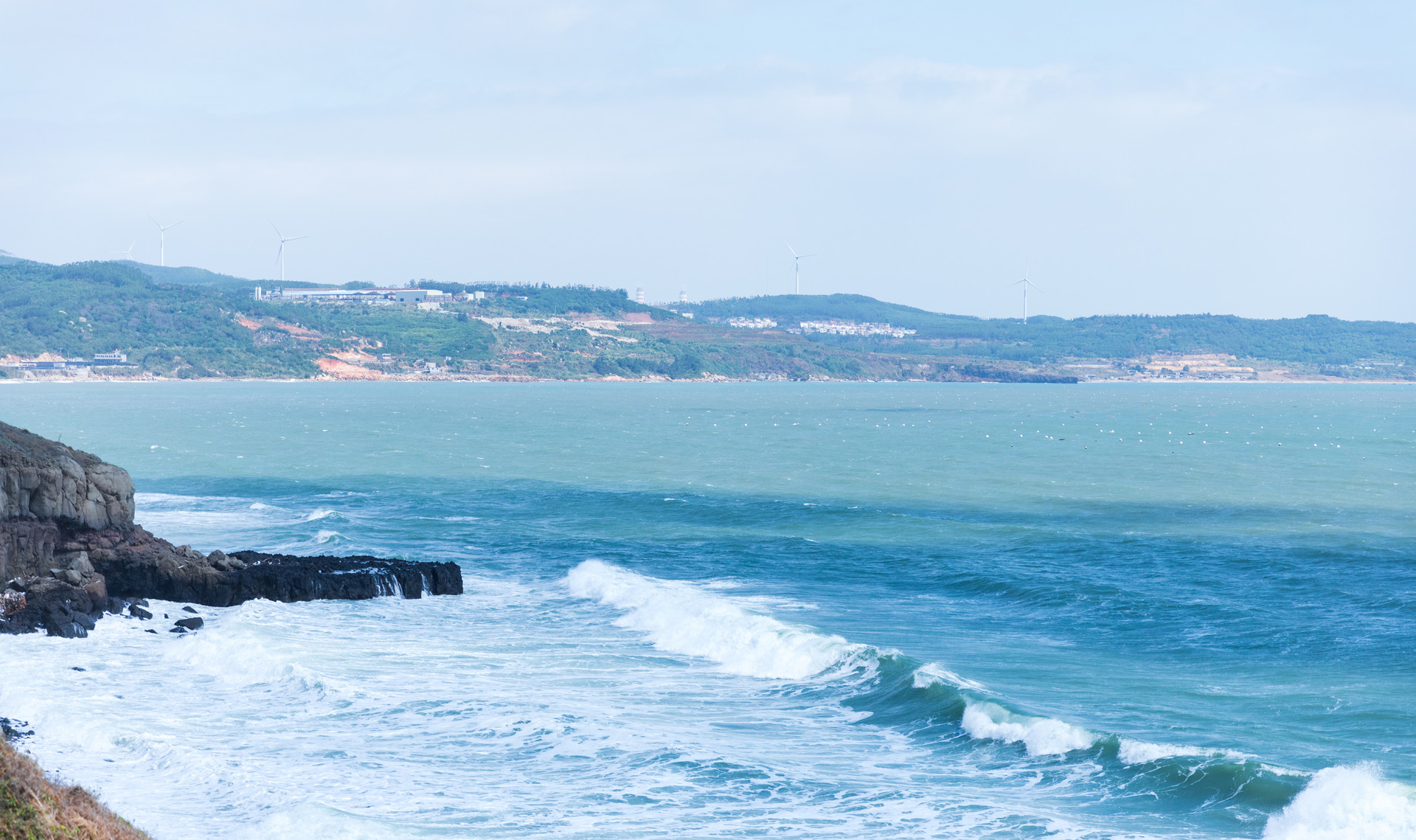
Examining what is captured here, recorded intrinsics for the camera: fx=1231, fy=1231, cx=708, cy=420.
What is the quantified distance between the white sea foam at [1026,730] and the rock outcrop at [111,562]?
17.5m

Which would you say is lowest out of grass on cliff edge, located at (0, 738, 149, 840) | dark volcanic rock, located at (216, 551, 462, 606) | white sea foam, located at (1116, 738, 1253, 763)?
dark volcanic rock, located at (216, 551, 462, 606)

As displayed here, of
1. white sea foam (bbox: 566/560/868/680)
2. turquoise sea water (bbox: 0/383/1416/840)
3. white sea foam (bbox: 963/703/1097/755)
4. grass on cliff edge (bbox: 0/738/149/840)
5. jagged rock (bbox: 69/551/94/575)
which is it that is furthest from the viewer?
jagged rock (bbox: 69/551/94/575)

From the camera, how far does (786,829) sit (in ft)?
56.0

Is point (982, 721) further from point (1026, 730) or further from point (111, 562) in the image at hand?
point (111, 562)

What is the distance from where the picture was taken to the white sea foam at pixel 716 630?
26438 millimetres

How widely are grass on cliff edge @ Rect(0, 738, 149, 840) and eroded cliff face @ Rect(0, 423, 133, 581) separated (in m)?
19.1

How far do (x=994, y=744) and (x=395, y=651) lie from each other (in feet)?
45.1

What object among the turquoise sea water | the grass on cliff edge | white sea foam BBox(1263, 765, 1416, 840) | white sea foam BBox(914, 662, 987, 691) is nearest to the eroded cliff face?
the turquoise sea water

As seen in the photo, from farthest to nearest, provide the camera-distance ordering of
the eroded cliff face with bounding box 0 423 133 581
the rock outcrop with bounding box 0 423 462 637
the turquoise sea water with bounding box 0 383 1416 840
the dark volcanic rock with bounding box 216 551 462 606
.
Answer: the dark volcanic rock with bounding box 216 551 462 606 < the eroded cliff face with bounding box 0 423 133 581 < the rock outcrop with bounding box 0 423 462 637 < the turquoise sea water with bounding box 0 383 1416 840

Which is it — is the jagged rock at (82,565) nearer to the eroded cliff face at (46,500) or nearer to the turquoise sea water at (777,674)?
the eroded cliff face at (46,500)

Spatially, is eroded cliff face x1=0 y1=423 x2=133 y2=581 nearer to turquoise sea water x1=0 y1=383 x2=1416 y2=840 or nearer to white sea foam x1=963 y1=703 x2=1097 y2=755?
turquoise sea water x1=0 y1=383 x2=1416 y2=840

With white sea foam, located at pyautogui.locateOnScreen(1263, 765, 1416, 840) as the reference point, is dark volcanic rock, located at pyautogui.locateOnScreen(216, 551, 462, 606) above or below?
below

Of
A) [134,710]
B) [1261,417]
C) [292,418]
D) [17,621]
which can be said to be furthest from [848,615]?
[1261,417]

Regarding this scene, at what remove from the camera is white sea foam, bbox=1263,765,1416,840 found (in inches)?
657
